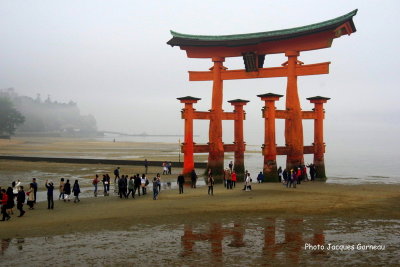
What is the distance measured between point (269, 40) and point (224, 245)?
20.6m

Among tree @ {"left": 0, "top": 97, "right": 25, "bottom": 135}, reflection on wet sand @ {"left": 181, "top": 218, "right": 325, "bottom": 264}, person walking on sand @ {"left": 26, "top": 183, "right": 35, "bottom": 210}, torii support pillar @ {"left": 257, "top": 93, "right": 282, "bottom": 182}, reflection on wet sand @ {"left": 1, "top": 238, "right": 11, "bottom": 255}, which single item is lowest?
reflection on wet sand @ {"left": 1, "top": 238, "right": 11, "bottom": 255}

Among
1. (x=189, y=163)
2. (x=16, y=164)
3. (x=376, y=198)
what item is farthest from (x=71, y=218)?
(x=16, y=164)

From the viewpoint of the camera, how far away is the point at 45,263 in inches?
340

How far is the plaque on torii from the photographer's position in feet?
84.8

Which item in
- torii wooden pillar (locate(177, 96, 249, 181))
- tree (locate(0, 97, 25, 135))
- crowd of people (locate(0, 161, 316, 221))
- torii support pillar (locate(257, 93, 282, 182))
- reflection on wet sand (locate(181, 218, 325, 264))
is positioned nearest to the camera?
reflection on wet sand (locate(181, 218, 325, 264))

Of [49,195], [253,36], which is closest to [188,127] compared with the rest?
[253,36]

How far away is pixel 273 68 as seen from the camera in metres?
28.2

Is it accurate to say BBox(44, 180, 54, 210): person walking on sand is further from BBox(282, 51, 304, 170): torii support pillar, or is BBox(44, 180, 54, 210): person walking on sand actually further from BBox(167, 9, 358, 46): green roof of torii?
BBox(167, 9, 358, 46): green roof of torii

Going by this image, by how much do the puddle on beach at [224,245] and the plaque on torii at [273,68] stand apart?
48.2 ft

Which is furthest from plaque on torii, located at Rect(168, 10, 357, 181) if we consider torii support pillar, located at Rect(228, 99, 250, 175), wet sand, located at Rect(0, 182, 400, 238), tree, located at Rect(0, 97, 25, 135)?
tree, located at Rect(0, 97, 25, 135)

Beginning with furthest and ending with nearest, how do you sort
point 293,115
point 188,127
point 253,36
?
point 188,127 < point 253,36 < point 293,115

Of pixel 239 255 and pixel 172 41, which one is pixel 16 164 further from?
pixel 239 255

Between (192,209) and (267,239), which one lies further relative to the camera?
(192,209)

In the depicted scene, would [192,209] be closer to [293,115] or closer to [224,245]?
[224,245]
